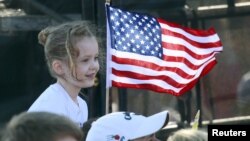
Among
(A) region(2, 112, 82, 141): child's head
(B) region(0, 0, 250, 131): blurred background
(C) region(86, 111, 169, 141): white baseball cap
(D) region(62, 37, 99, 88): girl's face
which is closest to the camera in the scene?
(A) region(2, 112, 82, 141): child's head

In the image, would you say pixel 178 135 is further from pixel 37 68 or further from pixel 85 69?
pixel 37 68

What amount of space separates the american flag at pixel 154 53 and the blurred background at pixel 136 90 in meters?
0.35

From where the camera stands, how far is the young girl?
355 centimetres

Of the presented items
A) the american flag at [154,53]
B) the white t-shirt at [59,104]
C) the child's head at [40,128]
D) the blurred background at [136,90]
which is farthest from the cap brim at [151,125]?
the blurred background at [136,90]

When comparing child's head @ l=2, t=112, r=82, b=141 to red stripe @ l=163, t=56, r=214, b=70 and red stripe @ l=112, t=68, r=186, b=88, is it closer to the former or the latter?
red stripe @ l=112, t=68, r=186, b=88

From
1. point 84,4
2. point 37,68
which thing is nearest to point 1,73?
point 37,68

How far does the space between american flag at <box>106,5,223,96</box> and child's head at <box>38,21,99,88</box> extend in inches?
46.2

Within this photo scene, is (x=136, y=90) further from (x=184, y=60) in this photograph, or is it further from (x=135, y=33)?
(x=135, y=33)

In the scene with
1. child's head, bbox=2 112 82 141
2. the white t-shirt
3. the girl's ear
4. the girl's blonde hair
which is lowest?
the white t-shirt

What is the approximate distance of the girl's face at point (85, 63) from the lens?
357 centimetres

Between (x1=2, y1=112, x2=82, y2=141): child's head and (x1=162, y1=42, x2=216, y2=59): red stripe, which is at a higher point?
(x1=2, y1=112, x2=82, y2=141): child's head

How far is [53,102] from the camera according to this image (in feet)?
11.5

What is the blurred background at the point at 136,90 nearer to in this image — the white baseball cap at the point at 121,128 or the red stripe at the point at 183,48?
the red stripe at the point at 183,48

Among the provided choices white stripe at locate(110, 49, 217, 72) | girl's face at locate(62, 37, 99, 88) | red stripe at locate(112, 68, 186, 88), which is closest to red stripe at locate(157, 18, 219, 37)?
white stripe at locate(110, 49, 217, 72)
